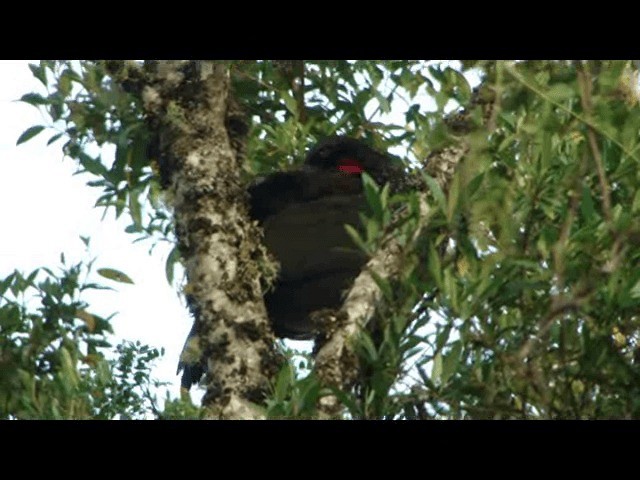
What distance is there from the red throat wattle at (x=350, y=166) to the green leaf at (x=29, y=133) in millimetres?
1452

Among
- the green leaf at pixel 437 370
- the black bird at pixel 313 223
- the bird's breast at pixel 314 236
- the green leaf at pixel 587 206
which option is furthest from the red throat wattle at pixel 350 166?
the green leaf at pixel 437 370

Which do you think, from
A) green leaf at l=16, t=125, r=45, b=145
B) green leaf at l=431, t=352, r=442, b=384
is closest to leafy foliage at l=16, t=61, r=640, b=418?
green leaf at l=431, t=352, r=442, b=384

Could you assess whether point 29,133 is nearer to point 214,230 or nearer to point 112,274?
point 112,274

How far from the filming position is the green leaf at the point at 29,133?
16.4 feet

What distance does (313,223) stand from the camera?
5641mm

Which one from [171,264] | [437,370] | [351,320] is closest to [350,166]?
[171,264]

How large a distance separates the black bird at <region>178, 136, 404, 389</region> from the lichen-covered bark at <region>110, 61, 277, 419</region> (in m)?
0.67

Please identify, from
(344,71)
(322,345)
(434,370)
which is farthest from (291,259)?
(434,370)

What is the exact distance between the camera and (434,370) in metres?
3.55

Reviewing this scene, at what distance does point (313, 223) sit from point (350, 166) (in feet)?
1.28

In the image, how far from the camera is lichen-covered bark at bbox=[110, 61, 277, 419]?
402 centimetres

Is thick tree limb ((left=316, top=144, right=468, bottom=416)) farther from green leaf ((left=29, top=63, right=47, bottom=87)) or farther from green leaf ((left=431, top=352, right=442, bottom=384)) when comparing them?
green leaf ((left=29, top=63, right=47, bottom=87))
